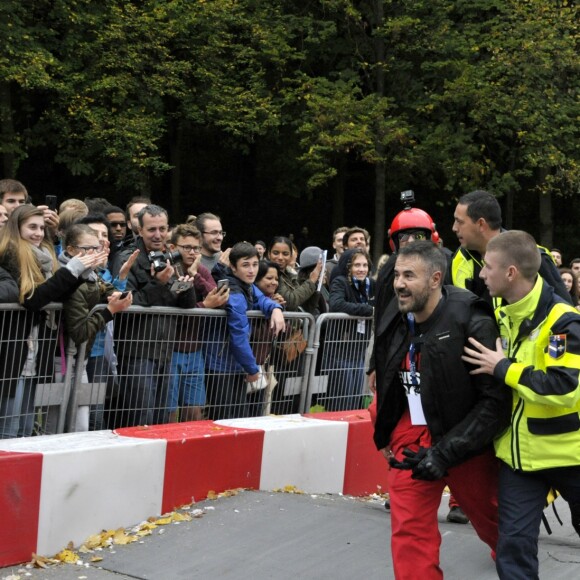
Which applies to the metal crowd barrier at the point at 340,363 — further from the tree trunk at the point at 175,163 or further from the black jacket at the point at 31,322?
the tree trunk at the point at 175,163

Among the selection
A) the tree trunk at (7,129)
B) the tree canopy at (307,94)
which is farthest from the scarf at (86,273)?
the tree canopy at (307,94)

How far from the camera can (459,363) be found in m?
4.48

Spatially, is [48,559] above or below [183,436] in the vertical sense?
below

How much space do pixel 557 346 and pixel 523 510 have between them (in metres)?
0.72

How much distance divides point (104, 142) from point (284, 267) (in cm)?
1514

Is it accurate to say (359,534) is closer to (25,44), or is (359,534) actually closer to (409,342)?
(409,342)

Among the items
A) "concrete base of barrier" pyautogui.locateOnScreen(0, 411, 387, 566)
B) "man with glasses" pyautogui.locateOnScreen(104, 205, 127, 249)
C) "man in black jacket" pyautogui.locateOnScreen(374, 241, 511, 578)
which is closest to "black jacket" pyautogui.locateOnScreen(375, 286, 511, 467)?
"man in black jacket" pyautogui.locateOnScreen(374, 241, 511, 578)

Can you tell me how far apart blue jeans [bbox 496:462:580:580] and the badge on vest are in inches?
19.6

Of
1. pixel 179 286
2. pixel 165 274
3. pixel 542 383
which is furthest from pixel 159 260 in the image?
pixel 542 383

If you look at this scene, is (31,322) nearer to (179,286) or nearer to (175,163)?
(179,286)

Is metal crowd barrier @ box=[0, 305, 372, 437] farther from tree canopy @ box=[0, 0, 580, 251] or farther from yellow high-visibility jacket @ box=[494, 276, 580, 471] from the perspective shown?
tree canopy @ box=[0, 0, 580, 251]

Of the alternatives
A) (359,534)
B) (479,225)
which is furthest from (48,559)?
(479,225)

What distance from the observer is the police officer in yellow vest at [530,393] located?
4.33 m

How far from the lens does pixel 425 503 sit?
458cm
